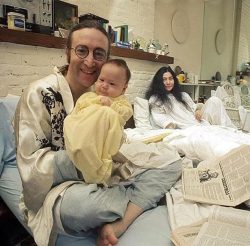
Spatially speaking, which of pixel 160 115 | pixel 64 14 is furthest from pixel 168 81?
pixel 64 14

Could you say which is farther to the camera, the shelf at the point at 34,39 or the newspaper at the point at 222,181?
the shelf at the point at 34,39

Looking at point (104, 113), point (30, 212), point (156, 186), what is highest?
point (104, 113)

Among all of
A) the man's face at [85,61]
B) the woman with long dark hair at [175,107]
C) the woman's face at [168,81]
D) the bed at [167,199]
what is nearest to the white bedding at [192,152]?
the bed at [167,199]

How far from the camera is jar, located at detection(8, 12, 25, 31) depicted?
5.93 feet

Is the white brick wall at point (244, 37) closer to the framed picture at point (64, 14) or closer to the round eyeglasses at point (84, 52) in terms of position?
the framed picture at point (64, 14)

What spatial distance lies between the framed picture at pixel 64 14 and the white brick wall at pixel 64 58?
0.35 ft

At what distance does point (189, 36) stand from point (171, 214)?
382 cm

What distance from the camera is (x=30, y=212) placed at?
1007 millimetres

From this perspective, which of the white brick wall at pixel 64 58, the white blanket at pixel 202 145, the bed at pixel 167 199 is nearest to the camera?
the bed at pixel 167 199

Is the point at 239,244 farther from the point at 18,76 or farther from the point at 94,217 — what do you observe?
the point at 18,76

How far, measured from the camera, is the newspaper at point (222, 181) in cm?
97

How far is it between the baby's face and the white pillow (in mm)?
1569

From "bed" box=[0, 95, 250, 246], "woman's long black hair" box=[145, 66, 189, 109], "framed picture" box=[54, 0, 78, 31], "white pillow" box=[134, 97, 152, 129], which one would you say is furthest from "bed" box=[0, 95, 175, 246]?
"woman's long black hair" box=[145, 66, 189, 109]

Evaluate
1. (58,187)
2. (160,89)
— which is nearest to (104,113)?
(58,187)
